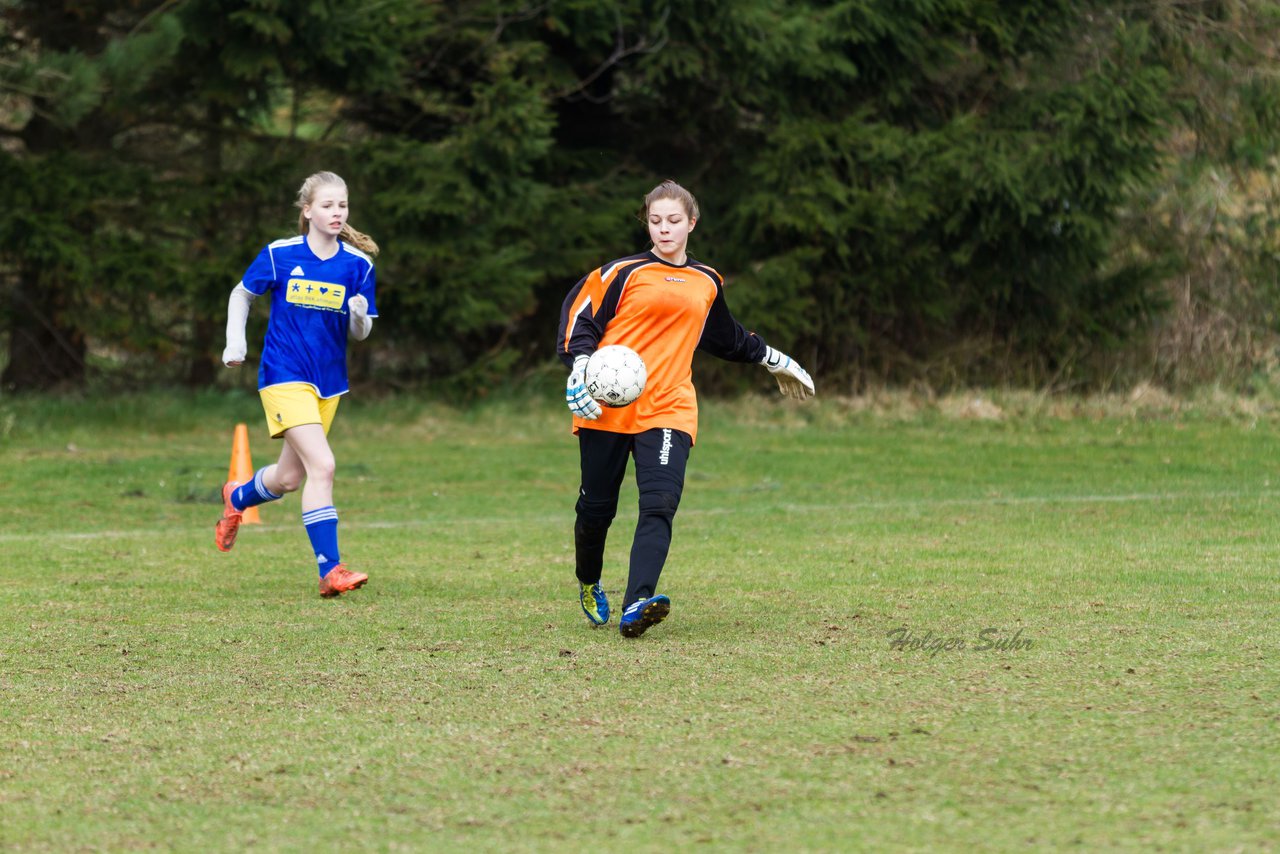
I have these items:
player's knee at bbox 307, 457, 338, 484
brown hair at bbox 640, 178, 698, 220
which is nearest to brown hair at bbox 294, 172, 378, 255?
player's knee at bbox 307, 457, 338, 484

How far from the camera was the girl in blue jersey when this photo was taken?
828 cm

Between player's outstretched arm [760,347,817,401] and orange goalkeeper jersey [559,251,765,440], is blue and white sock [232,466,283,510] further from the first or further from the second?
player's outstretched arm [760,347,817,401]

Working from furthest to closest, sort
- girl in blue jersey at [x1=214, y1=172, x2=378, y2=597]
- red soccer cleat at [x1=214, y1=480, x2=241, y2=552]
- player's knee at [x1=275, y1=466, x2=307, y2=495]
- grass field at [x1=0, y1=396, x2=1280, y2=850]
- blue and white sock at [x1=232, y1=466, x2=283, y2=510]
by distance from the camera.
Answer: red soccer cleat at [x1=214, y1=480, x2=241, y2=552]
blue and white sock at [x1=232, y1=466, x2=283, y2=510]
player's knee at [x1=275, y1=466, x2=307, y2=495]
girl in blue jersey at [x1=214, y1=172, x2=378, y2=597]
grass field at [x1=0, y1=396, x2=1280, y2=850]

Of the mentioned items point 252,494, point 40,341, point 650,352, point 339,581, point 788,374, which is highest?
point 650,352

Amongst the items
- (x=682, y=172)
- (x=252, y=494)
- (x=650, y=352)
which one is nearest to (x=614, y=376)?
(x=650, y=352)

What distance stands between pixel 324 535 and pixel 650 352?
214 centimetres

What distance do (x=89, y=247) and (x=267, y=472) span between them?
10108 mm

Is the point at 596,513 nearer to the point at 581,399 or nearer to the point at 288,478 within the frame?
the point at 581,399

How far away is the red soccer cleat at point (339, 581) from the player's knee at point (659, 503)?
1.75m

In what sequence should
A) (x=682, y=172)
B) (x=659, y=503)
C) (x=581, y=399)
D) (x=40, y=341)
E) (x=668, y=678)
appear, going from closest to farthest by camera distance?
(x=668, y=678) < (x=581, y=399) < (x=659, y=503) < (x=40, y=341) < (x=682, y=172)

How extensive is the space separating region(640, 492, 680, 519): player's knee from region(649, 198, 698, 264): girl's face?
102 centimetres

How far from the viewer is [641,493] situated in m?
7.07

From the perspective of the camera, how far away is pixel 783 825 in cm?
410

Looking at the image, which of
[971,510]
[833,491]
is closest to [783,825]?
[971,510]
